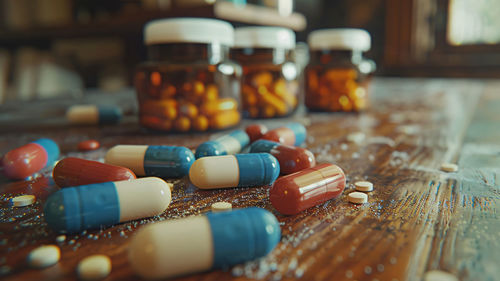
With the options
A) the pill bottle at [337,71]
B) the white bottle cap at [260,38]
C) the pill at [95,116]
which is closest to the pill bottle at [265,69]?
the white bottle cap at [260,38]

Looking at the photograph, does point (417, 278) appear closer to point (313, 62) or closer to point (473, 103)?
point (313, 62)

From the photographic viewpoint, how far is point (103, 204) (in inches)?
19.1

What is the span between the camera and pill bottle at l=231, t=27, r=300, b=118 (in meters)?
1.28

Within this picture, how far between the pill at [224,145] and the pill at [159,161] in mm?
38

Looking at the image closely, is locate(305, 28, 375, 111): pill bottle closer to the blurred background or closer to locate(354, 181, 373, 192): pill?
the blurred background

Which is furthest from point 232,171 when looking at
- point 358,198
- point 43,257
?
point 43,257

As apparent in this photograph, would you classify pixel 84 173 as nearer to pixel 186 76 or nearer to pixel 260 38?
pixel 186 76

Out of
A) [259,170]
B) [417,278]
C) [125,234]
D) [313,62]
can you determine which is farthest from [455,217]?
[313,62]

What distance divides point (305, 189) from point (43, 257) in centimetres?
Result: 33

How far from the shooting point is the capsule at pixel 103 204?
18.3 inches

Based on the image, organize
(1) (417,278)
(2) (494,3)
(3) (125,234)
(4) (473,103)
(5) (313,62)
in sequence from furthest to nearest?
(2) (494,3)
(4) (473,103)
(5) (313,62)
(3) (125,234)
(1) (417,278)

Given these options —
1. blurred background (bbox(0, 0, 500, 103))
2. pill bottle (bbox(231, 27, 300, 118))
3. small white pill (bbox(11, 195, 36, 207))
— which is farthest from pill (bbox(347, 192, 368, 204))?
blurred background (bbox(0, 0, 500, 103))

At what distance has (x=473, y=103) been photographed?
1950 mm

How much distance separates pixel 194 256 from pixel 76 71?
3.43 m
